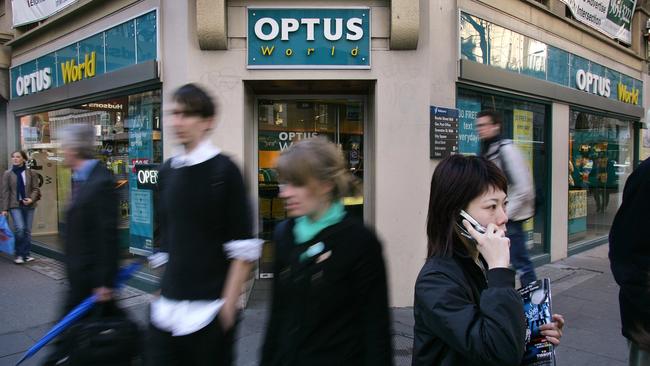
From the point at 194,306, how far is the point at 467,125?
5.32m

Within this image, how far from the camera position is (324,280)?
1.85 meters

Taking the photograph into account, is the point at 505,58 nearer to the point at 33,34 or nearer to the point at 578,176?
the point at 578,176

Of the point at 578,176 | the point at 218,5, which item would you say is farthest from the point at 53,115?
the point at 578,176

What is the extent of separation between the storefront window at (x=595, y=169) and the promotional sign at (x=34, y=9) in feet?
30.7

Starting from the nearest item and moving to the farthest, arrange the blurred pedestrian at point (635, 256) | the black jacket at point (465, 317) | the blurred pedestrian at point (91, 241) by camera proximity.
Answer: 1. the black jacket at point (465, 317)
2. the blurred pedestrian at point (635, 256)
3. the blurred pedestrian at point (91, 241)

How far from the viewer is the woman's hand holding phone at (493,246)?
5.02ft

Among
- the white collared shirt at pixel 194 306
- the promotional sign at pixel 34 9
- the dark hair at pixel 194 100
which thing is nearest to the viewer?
the white collared shirt at pixel 194 306

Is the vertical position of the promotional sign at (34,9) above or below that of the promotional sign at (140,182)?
above

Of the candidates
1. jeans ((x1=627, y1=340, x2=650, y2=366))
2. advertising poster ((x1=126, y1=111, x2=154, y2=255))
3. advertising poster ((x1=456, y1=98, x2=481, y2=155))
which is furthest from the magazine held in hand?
advertising poster ((x1=126, y1=111, x2=154, y2=255))

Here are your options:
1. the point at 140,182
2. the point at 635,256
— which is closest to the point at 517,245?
the point at 635,256

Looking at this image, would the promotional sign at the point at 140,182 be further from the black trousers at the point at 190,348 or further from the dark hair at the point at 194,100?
the black trousers at the point at 190,348

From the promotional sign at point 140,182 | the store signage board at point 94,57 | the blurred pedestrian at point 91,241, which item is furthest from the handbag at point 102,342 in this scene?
the store signage board at point 94,57

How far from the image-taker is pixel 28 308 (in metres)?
5.96

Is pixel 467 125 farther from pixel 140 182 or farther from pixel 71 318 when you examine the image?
pixel 71 318
